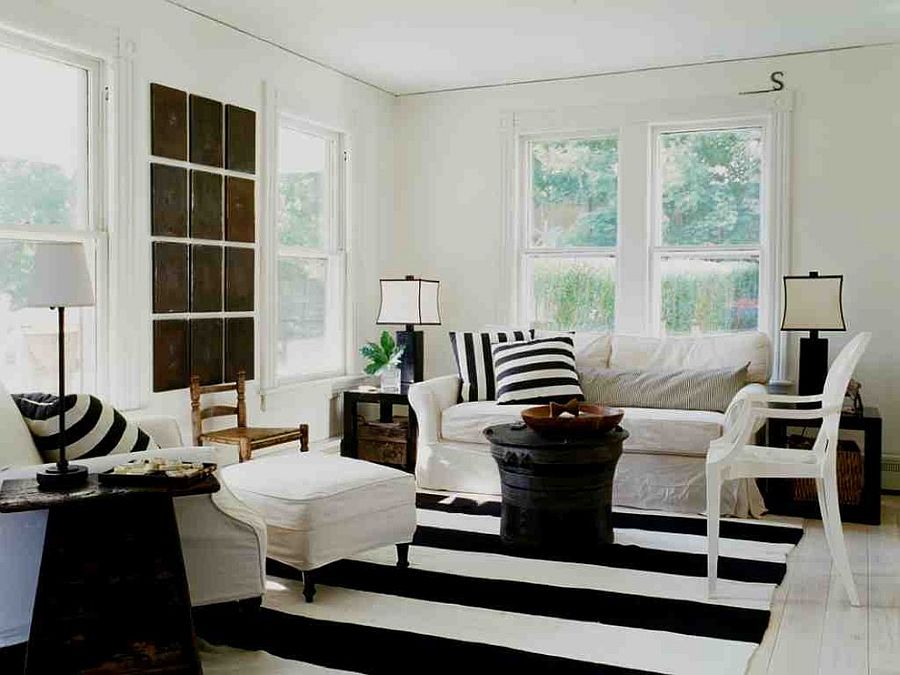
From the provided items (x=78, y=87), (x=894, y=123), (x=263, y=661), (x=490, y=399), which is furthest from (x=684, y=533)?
(x=78, y=87)

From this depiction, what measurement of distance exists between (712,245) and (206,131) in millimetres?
2969

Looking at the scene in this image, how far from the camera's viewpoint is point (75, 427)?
2979mm

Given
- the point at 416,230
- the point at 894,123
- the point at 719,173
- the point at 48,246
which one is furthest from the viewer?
the point at 416,230

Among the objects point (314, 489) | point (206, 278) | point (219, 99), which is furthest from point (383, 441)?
point (314, 489)

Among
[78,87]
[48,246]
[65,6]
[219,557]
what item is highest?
[65,6]

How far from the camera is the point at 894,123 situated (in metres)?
5.15

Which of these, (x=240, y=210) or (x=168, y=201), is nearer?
(x=168, y=201)

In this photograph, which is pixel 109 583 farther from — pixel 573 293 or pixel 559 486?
pixel 573 293

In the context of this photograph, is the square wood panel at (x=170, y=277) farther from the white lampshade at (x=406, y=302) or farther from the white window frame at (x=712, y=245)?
the white window frame at (x=712, y=245)

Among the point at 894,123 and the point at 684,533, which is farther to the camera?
the point at 894,123

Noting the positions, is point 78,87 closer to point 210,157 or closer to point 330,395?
point 210,157

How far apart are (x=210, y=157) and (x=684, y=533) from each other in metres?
2.91

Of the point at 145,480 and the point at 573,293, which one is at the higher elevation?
the point at 573,293

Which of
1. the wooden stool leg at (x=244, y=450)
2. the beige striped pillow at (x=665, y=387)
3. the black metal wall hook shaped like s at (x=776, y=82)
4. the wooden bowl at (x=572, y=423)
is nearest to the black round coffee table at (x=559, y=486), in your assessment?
the wooden bowl at (x=572, y=423)
